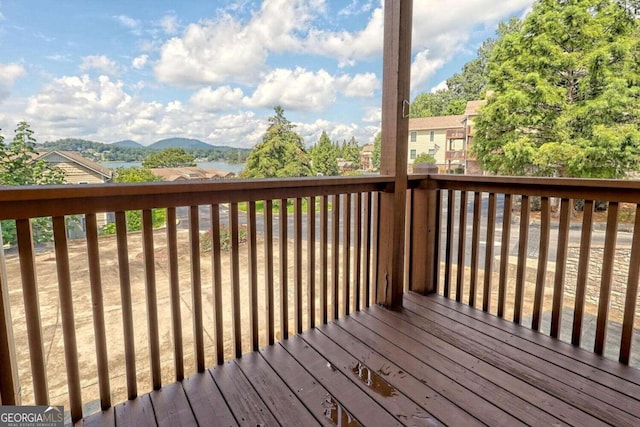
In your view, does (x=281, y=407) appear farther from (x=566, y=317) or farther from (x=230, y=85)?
(x=566, y=317)

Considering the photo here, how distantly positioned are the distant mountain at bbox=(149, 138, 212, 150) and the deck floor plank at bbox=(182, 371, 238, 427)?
1.11 meters

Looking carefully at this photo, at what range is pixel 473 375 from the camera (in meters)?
1.71

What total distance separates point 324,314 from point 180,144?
1.39 m

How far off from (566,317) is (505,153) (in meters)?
1.99

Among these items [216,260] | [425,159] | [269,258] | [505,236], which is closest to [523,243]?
[505,236]

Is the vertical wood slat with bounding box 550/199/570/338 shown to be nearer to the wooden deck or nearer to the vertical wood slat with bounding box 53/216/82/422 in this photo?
the wooden deck

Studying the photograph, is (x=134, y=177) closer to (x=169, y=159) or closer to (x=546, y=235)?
(x=169, y=159)

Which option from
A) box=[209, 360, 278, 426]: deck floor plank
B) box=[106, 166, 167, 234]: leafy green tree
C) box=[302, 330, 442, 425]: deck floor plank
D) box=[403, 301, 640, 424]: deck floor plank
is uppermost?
box=[106, 166, 167, 234]: leafy green tree

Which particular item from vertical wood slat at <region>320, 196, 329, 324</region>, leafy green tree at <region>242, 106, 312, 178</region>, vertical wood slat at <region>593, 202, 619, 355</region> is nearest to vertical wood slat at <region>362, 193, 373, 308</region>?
vertical wood slat at <region>320, 196, 329, 324</region>

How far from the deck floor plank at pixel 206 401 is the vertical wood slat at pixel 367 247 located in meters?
1.21

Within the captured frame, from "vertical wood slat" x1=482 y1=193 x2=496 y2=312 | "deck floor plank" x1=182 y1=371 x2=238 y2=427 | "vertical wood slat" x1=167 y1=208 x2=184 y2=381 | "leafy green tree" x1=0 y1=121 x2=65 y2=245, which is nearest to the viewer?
"leafy green tree" x1=0 y1=121 x2=65 y2=245

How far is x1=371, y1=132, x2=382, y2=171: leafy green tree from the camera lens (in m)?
2.42

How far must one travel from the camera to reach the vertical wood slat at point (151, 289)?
1489 millimetres

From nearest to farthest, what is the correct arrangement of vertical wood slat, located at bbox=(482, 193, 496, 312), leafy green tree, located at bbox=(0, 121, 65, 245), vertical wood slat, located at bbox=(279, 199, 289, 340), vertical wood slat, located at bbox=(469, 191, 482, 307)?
leafy green tree, located at bbox=(0, 121, 65, 245)
vertical wood slat, located at bbox=(279, 199, 289, 340)
vertical wood slat, located at bbox=(482, 193, 496, 312)
vertical wood slat, located at bbox=(469, 191, 482, 307)
